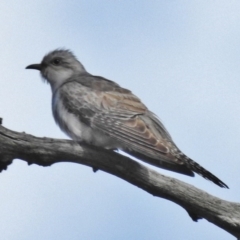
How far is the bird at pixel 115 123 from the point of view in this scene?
7.75 metres

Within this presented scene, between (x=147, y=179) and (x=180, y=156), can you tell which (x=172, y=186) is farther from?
(x=180, y=156)

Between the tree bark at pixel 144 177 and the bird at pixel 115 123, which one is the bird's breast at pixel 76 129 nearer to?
the bird at pixel 115 123

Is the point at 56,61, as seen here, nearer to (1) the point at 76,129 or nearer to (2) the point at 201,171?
(1) the point at 76,129

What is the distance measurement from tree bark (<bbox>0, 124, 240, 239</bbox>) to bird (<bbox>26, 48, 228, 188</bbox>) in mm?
401

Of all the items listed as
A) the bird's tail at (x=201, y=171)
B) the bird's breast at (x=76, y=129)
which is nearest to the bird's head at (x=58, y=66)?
the bird's breast at (x=76, y=129)

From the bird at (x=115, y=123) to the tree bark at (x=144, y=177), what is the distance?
40 centimetres

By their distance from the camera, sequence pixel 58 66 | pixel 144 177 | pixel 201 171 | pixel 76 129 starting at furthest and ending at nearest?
pixel 58 66, pixel 76 129, pixel 201 171, pixel 144 177

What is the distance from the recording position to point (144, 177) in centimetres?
713

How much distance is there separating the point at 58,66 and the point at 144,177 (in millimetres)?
4466

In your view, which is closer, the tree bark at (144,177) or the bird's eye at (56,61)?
the tree bark at (144,177)

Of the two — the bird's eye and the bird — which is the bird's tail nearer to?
Answer: the bird

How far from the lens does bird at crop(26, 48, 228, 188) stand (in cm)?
775

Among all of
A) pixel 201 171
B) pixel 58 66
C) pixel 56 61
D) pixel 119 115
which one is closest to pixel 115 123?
pixel 119 115

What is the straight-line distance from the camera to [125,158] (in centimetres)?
736
